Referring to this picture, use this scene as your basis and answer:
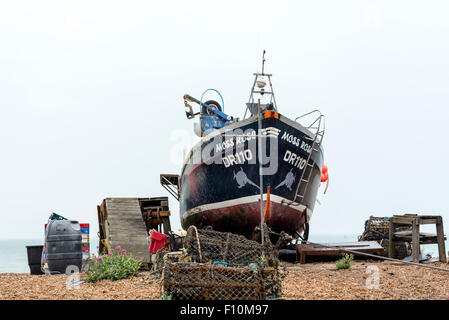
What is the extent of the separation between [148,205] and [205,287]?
37.5 feet

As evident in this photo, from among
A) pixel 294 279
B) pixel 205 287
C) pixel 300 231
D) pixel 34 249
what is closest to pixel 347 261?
pixel 294 279

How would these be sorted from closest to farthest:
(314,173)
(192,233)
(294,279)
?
(192,233) → (294,279) → (314,173)

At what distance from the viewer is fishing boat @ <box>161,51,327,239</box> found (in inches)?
507

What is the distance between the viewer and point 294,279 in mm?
8633

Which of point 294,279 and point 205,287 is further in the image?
point 294,279

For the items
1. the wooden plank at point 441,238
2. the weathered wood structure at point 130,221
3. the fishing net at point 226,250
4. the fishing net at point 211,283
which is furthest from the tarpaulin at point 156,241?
the wooden plank at point 441,238

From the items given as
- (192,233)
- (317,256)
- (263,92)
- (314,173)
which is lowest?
(317,256)

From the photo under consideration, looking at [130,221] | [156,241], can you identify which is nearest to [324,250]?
[156,241]

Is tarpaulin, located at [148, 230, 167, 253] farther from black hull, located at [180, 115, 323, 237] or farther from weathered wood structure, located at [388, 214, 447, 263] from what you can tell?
weathered wood structure, located at [388, 214, 447, 263]

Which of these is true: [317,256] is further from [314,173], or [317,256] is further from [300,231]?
[314,173]

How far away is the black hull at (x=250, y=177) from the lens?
1292 cm

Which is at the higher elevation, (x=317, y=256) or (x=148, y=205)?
(x=148, y=205)

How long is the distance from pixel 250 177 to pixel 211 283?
293 inches

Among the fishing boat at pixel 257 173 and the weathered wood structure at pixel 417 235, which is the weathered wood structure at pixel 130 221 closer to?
the fishing boat at pixel 257 173
